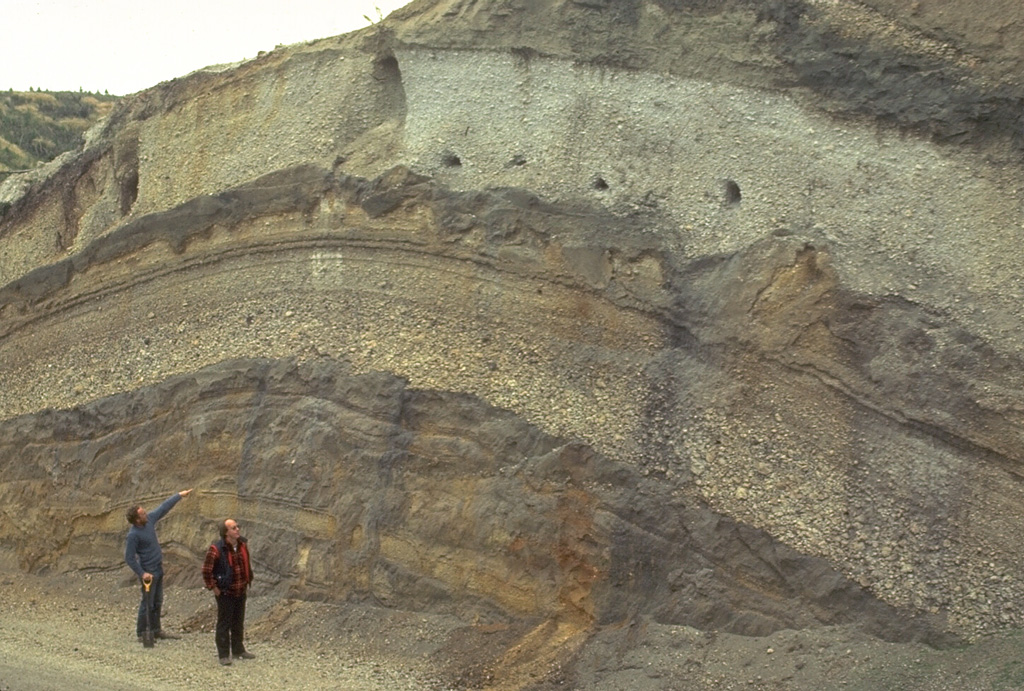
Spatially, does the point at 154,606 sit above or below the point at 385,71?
below

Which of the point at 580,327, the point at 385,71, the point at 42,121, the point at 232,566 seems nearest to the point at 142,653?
the point at 232,566

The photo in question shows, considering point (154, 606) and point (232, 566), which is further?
point (154, 606)

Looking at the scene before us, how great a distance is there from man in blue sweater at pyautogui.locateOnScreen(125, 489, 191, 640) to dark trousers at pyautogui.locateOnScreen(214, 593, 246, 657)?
87cm

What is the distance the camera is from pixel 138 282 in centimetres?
1444

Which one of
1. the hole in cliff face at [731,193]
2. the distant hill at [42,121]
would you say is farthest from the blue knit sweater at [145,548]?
the distant hill at [42,121]

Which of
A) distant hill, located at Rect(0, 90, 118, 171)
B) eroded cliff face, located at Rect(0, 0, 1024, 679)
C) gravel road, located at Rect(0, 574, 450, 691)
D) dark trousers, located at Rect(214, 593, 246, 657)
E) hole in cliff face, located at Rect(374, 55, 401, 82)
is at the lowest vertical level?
gravel road, located at Rect(0, 574, 450, 691)

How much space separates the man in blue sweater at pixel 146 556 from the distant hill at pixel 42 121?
23.0 meters

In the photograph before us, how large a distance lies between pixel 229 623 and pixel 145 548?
3.70 ft

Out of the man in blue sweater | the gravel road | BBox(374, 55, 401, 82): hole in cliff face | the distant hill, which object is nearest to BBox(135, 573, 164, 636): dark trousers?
the man in blue sweater

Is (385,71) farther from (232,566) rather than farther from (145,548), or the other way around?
(232,566)

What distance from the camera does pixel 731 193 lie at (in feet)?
39.4

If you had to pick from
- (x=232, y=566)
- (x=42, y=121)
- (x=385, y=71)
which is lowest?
(x=232, y=566)

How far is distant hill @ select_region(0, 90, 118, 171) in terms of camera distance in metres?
33.6

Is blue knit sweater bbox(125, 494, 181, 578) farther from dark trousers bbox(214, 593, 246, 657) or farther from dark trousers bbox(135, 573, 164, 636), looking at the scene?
dark trousers bbox(214, 593, 246, 657)
